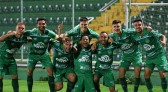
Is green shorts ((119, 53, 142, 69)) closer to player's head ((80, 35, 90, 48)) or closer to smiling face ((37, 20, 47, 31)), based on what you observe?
player's head ((80, 35, 90, 48))

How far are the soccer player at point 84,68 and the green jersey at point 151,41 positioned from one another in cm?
197

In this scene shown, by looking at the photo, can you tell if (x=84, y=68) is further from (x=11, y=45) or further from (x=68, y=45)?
(x=11, y=45)

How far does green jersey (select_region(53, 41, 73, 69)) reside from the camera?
14672 mm

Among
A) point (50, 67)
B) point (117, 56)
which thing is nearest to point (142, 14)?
point (117, 56)

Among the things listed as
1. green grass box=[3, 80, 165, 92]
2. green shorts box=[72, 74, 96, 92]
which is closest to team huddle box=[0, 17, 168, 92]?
green shorts box=[72, 74, 96, 92]

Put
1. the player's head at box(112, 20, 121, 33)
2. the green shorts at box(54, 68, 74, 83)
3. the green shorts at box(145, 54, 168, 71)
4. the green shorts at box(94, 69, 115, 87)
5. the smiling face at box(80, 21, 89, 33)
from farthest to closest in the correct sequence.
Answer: the green shorts at box(145, 54, 168, 71)
the player's head at box(112, 20, 121, 33)
the green shorts at box(54, 68, 74, 83)
the smiling face at box(80, 21, 89, 33)
the green shorts at box(94, 69, 115, 87)

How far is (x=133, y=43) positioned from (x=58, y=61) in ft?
6.87

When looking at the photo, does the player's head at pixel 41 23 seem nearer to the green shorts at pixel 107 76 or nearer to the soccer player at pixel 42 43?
the soccer player at pixel 42 43

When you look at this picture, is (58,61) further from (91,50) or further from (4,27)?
(4,27)

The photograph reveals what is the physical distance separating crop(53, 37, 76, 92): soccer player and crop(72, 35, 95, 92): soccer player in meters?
0.38

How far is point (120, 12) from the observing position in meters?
22.4

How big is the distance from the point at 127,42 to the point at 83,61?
2049 millimetres

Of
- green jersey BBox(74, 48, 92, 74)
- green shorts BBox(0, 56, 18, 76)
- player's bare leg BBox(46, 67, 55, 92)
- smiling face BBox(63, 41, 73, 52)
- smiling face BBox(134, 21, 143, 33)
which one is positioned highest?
smiling face BBox(134, 21, 143, 33)

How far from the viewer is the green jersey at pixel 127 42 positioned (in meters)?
15.3
